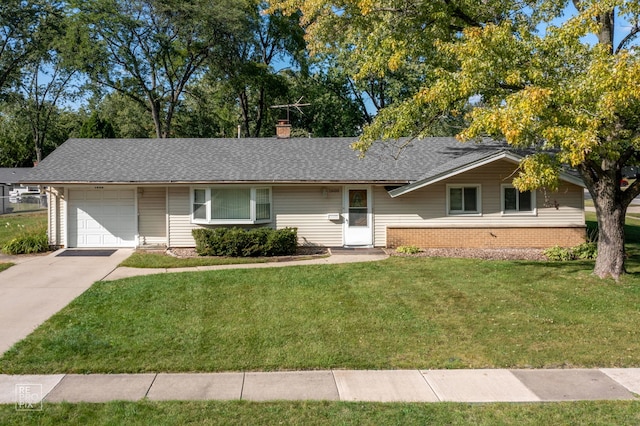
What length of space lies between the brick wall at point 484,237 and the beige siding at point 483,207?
0.23 m

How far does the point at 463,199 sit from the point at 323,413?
12731 mm

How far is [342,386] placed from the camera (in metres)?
6.04

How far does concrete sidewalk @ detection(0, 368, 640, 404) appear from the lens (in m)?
5.72

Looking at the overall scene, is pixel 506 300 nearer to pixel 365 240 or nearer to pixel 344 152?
pixel 365 240

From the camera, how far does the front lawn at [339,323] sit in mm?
6863

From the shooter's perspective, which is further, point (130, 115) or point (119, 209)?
point (130, 115)

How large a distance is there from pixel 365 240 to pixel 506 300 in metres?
7.49

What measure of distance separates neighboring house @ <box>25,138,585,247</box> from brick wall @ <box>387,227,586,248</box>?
0.11 feet

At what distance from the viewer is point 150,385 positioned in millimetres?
6039

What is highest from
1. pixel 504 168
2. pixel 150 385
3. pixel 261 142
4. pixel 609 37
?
pixel 609 37

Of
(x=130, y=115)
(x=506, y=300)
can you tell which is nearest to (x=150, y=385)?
(x=506, y=300)

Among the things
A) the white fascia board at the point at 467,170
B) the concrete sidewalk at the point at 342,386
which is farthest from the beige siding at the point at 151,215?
the concrete sidewalk at the point at 342,386

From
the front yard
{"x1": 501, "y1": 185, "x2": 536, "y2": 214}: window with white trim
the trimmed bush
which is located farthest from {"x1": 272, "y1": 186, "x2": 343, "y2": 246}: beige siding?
{"x1": 501, "y1": 185, "x2": 536, "y2": 214}: window with white trim

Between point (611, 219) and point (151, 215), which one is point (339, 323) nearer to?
point (611, 219)
